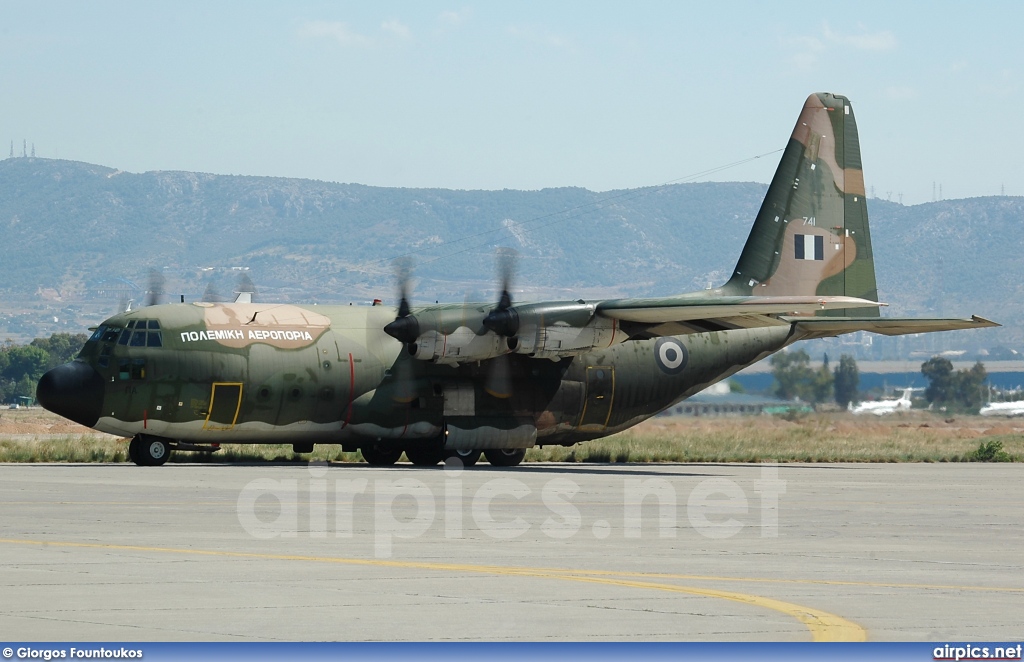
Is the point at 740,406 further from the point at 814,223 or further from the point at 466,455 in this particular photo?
the point at 466,455

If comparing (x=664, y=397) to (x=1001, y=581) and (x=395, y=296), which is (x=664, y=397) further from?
(x=1001, y=581)

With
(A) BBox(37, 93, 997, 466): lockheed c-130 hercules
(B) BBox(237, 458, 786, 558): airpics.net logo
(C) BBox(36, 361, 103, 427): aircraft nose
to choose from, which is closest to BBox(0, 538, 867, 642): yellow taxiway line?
(B) BBox(237, 458, 786, 558): airpics.net logo

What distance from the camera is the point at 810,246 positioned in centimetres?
4031

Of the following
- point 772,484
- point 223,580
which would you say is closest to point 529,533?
point 223,580

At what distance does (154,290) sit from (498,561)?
2237 centimetres

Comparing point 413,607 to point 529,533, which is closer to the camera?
point 413,607

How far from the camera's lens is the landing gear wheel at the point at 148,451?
107ft

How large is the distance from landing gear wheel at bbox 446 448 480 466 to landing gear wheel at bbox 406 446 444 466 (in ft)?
1.31

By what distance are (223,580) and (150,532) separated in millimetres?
4635

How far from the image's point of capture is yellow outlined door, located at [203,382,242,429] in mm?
32531

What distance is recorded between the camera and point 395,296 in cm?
3409

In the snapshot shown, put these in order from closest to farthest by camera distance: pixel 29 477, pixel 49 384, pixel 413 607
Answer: pixel 413 607, pixel 29 477, pixel 49 384

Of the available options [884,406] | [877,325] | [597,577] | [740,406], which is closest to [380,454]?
[877,325]

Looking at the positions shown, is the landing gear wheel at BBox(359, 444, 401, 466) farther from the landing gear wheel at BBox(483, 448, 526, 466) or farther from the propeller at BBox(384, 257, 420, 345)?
the propeller at BBox(384, 257, 420, 345)
